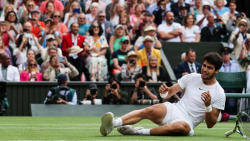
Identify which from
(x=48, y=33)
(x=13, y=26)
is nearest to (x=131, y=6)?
(x=48, y=33)

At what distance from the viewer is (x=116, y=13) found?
15.3 m

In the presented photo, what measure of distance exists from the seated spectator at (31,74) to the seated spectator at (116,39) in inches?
92.4

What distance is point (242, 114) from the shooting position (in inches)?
228

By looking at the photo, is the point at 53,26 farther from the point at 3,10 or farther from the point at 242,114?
the point at 242,114

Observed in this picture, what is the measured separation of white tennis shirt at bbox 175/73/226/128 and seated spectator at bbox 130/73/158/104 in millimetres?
5482

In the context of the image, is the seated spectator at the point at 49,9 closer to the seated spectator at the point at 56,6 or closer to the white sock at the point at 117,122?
the seated spectator at the point at 56,6

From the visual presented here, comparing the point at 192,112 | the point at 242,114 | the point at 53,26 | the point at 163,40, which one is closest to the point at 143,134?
the point at 192,112

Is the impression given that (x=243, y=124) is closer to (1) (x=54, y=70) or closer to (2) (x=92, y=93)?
(2) (x=92, y=93)

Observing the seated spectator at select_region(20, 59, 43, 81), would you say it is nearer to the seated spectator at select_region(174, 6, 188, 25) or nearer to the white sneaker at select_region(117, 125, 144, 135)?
the seated spectator at select_region(174, 6, 188, 25)

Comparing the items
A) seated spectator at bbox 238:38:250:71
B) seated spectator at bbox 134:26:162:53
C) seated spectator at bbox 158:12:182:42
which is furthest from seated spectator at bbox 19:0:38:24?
seated spectator at bbox 238:38:250:71

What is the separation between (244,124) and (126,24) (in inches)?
370

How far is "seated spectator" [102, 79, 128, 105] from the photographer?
11.9 m

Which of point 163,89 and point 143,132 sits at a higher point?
point 163,89

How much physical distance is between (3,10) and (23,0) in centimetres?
95
